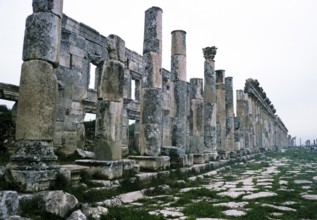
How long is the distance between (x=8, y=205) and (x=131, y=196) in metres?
3.23

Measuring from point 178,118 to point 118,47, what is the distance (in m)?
5.55

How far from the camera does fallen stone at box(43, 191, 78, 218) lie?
4.49 m

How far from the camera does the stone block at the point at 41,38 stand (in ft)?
19.8

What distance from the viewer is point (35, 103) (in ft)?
19.2

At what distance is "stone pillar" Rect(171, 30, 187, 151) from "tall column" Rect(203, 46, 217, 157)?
310cm

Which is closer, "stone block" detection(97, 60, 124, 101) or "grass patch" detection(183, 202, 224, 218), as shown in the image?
"grass patch" detection(183, 202, 224, 218)

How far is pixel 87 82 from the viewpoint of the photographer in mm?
14664

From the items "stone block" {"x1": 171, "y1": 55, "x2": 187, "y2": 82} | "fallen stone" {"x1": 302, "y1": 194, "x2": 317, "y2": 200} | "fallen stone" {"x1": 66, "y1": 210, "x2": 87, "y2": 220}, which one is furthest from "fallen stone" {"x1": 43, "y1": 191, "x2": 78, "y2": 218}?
"stone block" {"x1": 171, "y1": 55, "x2": 187, "y2": 82}

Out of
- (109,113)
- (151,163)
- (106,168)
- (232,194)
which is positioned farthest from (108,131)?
(232,194)

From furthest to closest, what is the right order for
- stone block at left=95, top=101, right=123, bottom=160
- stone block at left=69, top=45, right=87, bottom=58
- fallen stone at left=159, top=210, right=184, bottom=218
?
1. stone block at left=69, top=45, right=87, bottom=58
2. stone block at left=95, top=101, right=123, bottom=160
3. fallen stone at left=159, top=210, right=184, bottom=218

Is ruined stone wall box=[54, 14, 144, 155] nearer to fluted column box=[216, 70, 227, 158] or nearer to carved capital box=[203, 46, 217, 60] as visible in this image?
carved capital box=[203, 46, 217, 60]

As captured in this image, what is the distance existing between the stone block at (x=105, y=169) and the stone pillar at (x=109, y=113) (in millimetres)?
311

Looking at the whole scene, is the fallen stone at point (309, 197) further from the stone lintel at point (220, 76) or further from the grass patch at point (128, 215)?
the stone lintel at point (220, 76)

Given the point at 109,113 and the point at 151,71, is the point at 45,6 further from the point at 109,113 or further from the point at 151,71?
the point at 151,71
